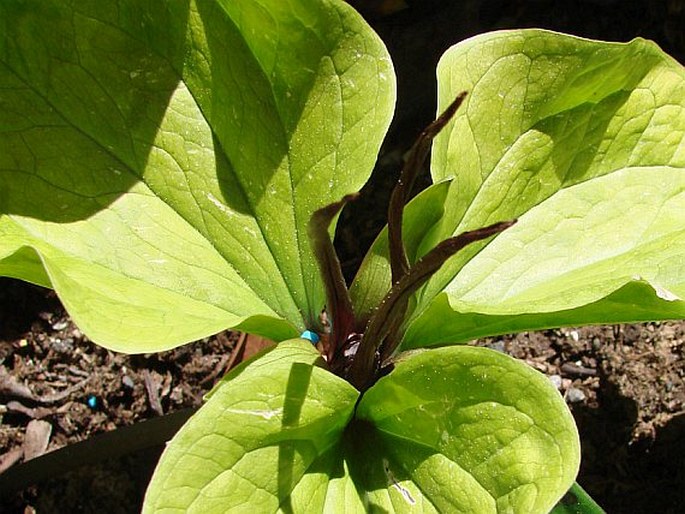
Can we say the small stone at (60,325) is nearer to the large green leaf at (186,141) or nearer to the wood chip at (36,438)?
the wood chip at (36,438)

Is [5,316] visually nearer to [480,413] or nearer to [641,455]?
[480,413]

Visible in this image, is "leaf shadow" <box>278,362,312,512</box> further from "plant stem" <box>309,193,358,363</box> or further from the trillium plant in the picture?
"plant stem" <box>309,193,358,363</box>

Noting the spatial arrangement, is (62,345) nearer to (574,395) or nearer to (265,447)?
(265,447)

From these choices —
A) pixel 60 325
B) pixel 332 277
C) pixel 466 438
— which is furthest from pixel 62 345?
pixel 466 438

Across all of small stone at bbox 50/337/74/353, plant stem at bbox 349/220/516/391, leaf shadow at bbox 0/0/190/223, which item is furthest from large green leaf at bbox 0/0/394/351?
small stone at bbox 50/337/74/353

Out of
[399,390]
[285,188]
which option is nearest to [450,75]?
[285,188]

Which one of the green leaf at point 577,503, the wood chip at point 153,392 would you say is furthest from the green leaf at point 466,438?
the wood chip at point 153,392

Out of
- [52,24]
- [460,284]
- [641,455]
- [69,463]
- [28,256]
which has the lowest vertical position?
[641,455]
